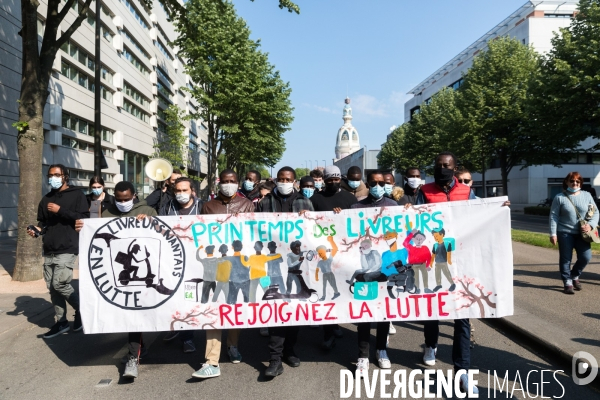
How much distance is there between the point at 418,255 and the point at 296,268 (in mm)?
1221

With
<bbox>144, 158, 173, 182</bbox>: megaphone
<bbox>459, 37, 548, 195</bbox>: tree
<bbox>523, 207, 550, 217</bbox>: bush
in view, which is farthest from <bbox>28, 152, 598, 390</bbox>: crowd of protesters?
<bbox>523, 207, 550, 217</bbox>: bush

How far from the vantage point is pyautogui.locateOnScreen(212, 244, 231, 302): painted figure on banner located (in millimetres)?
4648

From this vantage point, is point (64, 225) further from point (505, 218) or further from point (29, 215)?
point (505, 218)

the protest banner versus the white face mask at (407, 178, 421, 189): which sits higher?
the white face mask at (407, 178, 421, 189)

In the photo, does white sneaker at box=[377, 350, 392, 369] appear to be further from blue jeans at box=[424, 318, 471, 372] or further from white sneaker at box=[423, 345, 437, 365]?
blue jeans at box=[424, 318, 471, 372]

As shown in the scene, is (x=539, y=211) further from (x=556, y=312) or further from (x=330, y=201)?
(x=330, y=201)

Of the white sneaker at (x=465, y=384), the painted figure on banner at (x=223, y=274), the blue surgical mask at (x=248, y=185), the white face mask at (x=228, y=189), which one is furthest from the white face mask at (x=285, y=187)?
the blue surgical mask at (x=248, y=185)

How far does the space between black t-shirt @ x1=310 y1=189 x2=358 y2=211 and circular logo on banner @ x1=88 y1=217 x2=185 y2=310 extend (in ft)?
5.54

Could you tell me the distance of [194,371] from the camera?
4633 mm

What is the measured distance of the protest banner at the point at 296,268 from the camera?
4582mm

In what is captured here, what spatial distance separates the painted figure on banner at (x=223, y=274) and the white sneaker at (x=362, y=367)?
1.40 metres

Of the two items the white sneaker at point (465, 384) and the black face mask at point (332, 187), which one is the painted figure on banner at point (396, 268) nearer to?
the white sneaker at point (465, 384)

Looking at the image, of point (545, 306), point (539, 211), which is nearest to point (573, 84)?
point (539, 211)

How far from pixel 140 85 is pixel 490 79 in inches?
1029
